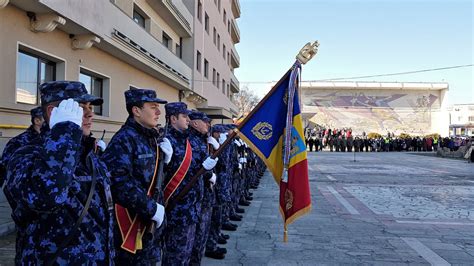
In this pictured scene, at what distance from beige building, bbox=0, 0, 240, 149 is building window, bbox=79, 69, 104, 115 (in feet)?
0.09

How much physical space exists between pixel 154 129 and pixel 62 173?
1.36 m

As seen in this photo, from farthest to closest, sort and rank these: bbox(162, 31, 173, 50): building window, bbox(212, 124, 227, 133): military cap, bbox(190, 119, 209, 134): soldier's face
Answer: bbox(162, 31, 173, 50): building window, bbox(212, 124, 227, 133): military cap, bbox(190, 119, 209, 134): soldier's face

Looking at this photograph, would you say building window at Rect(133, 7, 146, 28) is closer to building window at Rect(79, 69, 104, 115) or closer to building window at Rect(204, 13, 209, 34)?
building window at Rect(79, 69, 104, 115)

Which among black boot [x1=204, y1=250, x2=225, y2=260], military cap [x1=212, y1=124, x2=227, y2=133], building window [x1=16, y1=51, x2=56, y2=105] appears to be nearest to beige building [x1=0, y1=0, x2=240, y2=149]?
building window [x1=16, y1=51, x2=56, y2=105]

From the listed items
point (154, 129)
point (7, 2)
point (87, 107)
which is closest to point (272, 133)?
point (154, 129)

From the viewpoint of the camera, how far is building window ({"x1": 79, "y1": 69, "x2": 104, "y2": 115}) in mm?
10852

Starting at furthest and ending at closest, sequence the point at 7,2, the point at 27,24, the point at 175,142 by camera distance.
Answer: the point at 27,24
the point at 7,2
the point at 175,142

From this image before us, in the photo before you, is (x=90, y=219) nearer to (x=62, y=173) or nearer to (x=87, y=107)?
(x=62, y=173)

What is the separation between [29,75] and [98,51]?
3115 mm

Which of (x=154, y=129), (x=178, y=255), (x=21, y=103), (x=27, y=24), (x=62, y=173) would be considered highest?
(x=27, y=24)

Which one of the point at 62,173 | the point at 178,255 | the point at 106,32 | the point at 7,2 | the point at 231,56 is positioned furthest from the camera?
the point at 231,56

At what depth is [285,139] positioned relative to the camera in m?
4.27

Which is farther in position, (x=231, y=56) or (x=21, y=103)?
(x=231, y=56)

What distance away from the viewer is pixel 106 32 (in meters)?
10.6
